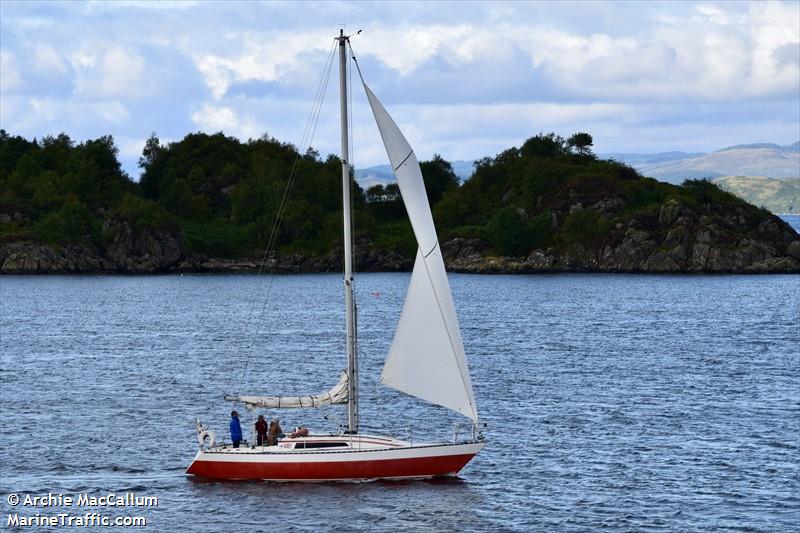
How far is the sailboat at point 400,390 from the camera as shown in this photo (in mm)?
44875

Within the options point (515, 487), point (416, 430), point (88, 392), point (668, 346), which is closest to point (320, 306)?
point (668, 346)

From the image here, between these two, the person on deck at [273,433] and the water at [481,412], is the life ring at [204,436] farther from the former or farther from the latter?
the person on deck at [273,433]

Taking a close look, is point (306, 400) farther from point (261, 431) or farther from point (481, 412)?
point (481, 412)

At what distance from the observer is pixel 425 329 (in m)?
46.0

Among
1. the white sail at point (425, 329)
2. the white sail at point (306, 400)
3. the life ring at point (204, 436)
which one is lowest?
the life ring at point (204, 436)

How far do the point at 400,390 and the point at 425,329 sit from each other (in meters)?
2.56

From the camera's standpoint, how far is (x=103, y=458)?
5325 cm

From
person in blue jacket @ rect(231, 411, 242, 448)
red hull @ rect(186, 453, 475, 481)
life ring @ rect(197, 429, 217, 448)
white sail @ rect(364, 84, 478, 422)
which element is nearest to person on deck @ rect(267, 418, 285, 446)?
red hull @ rect(186, 453, 475, 481)

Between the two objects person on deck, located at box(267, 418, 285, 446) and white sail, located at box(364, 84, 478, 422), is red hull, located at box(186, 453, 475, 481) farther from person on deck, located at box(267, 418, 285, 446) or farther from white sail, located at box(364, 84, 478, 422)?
white sail, located at box(364, 84, 478, 422)

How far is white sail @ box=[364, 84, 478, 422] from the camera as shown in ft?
147

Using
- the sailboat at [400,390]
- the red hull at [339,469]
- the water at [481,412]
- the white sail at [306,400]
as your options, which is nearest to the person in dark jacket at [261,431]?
the sailboat at [400,390]

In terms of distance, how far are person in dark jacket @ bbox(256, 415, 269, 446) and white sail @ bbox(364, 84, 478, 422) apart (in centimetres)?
493

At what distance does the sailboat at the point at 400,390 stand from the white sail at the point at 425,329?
0.04 meters

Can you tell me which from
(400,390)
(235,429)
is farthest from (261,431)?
(400,390)
